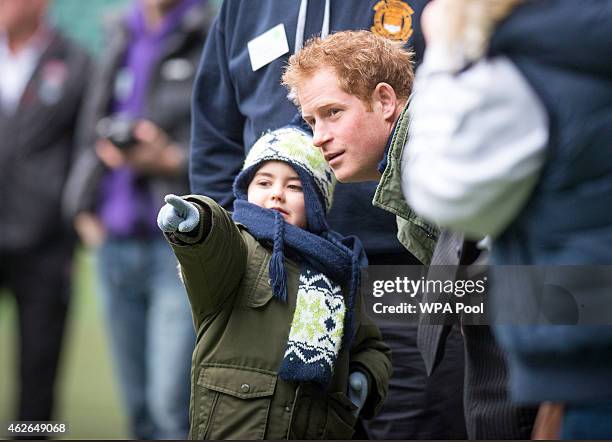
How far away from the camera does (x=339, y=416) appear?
2391 mm

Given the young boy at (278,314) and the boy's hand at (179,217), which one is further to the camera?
the young boy at (278,314)

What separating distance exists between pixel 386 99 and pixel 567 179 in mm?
730

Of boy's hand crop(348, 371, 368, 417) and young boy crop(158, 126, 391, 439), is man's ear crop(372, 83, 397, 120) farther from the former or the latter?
boy's hand crop(348, 371, 368, 417)

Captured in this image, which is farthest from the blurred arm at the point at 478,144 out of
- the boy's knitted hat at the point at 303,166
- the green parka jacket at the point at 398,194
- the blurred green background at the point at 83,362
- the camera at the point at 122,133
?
the blurred green background at the point at 83,362

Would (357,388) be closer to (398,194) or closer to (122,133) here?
(398,194)

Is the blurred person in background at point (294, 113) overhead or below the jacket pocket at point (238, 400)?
overhead

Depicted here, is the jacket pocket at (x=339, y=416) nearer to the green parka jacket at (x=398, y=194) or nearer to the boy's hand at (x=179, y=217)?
the green parka jacket at (x=398, y=194)

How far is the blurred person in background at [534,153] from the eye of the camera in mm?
1606

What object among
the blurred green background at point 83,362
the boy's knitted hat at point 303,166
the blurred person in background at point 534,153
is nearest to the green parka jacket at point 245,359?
the boy's knitted hat at point 303,166

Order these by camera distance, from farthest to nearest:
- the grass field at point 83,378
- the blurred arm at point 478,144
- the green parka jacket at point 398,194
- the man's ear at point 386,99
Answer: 1. the grass field at point 83,378
2. the man's ear at point 386,99
3. the green parka jacket at point 398,194
4. the blurred arm at point 478,144

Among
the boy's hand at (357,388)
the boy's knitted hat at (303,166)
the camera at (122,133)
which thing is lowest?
the boy's hand at (357,388)

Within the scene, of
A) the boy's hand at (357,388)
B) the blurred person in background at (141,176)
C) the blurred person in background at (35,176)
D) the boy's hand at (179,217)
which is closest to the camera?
the boy's hand at (179,217)

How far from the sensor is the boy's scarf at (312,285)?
2.28 m

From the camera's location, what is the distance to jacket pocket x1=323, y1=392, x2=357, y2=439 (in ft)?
7.77
